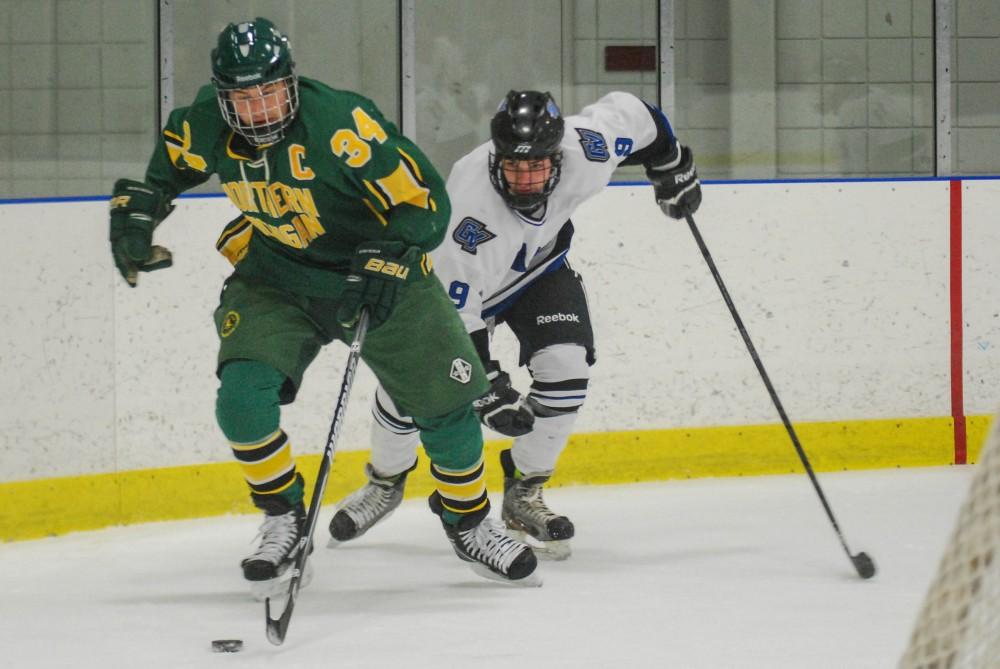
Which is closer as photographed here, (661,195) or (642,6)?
(661,195)

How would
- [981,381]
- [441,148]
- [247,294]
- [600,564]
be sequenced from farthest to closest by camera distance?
[441,148] → [981,381] → [600,564] → [247,294]

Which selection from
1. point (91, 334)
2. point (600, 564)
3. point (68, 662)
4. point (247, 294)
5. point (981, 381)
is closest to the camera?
point (68, 662)

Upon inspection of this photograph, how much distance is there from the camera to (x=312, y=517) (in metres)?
3.07

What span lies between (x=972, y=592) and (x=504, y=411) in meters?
2.07

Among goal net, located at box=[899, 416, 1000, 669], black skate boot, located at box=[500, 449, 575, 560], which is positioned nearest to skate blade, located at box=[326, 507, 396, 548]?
black skate boot, located at box=[500, 449, 575, 560]

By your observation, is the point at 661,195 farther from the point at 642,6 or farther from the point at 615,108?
the point at 642,6

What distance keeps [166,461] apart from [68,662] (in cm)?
151

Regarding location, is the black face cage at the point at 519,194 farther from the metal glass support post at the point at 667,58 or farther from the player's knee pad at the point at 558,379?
the metal glass support post at the point at 667,58

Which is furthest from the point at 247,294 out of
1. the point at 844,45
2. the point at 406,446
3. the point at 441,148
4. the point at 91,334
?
the point at 844,45

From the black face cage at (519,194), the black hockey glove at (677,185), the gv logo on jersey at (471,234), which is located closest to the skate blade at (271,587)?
the gv logo on jersey at (471,234)

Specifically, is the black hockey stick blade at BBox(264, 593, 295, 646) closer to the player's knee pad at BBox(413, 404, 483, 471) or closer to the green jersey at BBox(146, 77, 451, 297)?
the player's knee pad at BBox(413, 404, 483, 471)

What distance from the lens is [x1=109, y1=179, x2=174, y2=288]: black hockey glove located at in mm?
3191

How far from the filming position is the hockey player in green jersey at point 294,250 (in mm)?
3113

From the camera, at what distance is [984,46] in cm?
626
